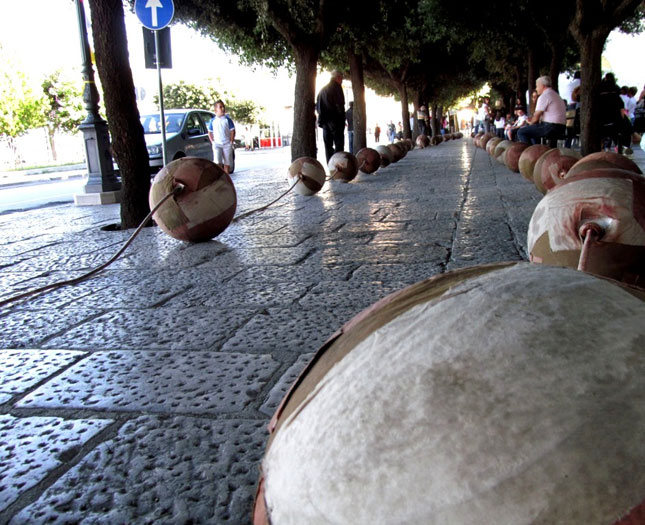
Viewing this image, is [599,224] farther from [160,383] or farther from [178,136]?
[178,136]

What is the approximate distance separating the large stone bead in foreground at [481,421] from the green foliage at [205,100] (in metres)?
65.4

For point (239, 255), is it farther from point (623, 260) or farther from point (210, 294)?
point (623, 260)

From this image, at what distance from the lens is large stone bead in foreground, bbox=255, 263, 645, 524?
64 centimetres

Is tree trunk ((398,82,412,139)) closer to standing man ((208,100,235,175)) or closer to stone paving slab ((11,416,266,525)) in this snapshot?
standing man ((208,100,235,175))

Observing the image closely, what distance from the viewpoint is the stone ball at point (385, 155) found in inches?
497

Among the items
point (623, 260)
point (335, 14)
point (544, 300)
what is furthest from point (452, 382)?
point (335, 14)

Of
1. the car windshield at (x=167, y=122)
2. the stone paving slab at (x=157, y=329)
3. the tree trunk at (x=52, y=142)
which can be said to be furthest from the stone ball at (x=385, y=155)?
the tree trunk at (x=52, y=142)

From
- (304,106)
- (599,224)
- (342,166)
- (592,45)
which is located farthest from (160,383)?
(304,106)

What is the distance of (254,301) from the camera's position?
323 cm

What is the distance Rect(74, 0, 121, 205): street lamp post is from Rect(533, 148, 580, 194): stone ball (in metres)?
6.77

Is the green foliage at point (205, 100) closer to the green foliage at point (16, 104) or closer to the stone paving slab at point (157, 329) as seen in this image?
the green foliage at point (16, 104)

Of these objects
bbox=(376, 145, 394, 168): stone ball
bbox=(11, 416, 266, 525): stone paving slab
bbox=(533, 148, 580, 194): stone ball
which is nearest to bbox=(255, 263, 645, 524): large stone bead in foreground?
bbox=(11, 416, 266, 525): stone paving slab

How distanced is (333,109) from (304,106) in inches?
23.6

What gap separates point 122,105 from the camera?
609cm
